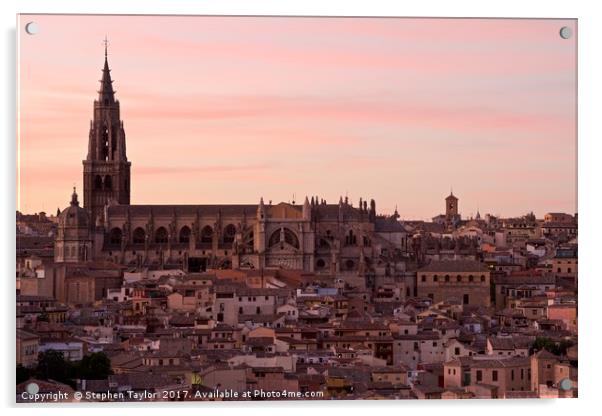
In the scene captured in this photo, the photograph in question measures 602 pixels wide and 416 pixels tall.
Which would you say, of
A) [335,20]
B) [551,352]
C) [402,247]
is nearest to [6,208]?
[335,20]

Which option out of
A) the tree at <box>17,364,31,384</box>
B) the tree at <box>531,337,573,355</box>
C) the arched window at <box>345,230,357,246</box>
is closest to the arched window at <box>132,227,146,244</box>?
the arched window at <box>345,230,357,246</box>

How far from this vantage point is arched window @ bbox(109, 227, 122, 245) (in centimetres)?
4112

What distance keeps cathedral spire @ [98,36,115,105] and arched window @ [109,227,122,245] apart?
15714 millimetres

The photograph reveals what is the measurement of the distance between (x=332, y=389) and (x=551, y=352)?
6.80 feet

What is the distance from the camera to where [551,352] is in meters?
18.9

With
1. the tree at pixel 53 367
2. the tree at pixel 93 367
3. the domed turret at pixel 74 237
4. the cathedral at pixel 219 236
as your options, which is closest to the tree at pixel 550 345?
the tree at pixel 93 367

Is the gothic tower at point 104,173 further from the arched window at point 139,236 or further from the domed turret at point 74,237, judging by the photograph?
the domed turret at point 74,237

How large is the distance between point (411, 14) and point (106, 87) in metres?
7.01

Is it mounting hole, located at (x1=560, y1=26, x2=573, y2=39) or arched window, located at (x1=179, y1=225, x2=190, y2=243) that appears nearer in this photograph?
mounting hole, located at (x1=560, y1=26, x2=573, y2=39)

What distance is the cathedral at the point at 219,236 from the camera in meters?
37.5

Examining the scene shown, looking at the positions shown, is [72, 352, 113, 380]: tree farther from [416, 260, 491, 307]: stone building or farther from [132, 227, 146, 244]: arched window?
[132, 227, 146, 244]: arched window

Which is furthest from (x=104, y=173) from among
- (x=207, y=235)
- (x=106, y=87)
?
(x=106, y=87)

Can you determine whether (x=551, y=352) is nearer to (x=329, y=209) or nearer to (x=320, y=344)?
(x=320, y=344)

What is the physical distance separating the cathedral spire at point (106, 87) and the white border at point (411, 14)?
1.32 m
